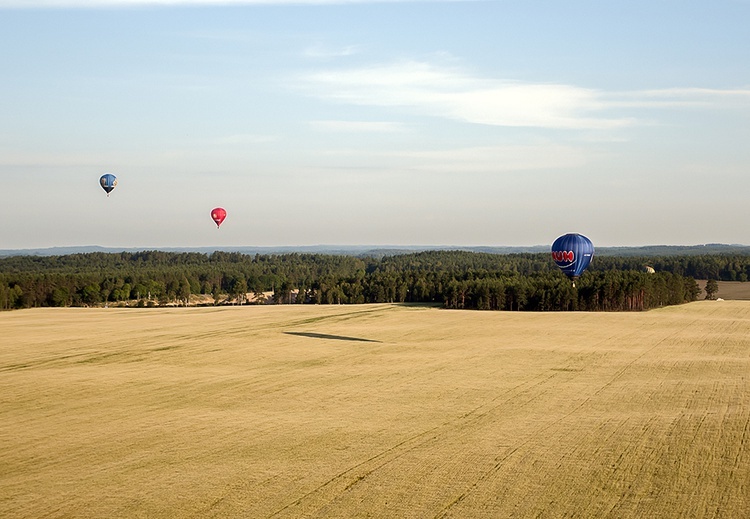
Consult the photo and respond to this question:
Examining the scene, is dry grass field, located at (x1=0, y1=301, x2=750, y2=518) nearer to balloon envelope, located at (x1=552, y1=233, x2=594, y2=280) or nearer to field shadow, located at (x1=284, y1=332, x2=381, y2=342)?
field shadow, located at (x1=284, y1=332, x2=381, y2=342)

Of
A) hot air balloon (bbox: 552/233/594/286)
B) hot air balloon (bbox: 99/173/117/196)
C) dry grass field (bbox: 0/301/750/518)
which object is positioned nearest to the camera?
dry grass field (bbox: 0/301/750/518)

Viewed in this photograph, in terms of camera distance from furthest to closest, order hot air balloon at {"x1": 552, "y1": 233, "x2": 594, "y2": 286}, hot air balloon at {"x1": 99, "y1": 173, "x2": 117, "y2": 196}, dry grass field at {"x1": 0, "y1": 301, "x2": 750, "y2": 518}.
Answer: hot air balloon at {"x1": 99, "y1": 173, "x2": 117, "y2": 196} → hot air balloon at {"x1": 552, "y1": 233, "x2": 594, "y2": 286} → dry grass field at {"x1": 0, "y1": 301, "x2": 750, "y2": 518}

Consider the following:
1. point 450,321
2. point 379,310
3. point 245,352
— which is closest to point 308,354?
point 245,352

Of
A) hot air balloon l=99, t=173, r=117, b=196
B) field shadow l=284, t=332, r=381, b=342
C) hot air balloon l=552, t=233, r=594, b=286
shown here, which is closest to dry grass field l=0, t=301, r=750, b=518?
field shadow l=284, t=332, r=381, b=342

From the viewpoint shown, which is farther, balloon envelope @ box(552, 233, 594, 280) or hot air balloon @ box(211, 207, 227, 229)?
hot air balloon @ box(211, 207, 227, 229)

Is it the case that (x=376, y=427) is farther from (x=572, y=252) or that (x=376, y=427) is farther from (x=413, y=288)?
(x=413, y=288)

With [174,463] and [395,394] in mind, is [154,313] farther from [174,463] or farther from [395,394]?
[174,463]
